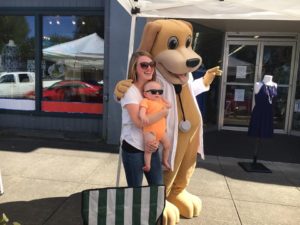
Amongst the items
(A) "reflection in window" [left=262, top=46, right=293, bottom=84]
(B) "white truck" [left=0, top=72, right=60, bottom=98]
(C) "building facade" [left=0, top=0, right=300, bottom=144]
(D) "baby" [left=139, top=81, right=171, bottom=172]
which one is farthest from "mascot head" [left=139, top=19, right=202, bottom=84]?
(A) "reflection in window" [left=262, top=46, right=293, bottom=84]

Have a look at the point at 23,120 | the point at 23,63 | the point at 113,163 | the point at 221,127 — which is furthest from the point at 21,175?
the point at 221,127

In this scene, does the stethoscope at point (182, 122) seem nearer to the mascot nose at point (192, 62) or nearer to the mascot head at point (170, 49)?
the mascot head at point (170, 49)

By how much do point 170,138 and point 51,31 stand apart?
5242 mm

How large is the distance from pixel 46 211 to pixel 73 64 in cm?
434

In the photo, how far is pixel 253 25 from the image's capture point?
746 centimetres

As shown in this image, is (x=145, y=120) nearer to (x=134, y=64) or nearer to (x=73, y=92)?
(x=134, y=64)

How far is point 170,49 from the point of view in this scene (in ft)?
11.2

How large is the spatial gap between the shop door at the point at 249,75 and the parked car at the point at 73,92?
3222mm

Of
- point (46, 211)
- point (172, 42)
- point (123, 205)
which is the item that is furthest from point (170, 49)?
point (46, 211)

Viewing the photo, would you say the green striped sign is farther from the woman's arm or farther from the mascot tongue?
the mascot tongue

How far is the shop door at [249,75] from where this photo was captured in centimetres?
846

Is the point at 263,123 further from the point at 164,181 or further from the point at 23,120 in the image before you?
the point at 23,120

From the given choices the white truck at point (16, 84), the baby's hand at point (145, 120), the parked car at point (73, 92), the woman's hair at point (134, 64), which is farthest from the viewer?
the white truck at point (16, 84)

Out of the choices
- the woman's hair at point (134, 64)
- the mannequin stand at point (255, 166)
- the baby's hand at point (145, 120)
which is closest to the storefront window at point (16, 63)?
the mannequin stand at point (255, 166)
